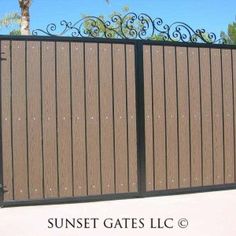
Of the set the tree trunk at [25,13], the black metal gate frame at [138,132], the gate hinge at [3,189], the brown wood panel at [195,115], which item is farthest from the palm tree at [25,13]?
the gate hinge at [3,189]

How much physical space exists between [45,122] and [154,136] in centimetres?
137

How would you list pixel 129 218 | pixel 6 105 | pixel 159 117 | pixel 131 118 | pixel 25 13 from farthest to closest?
1. pixel 25 13
2. pixel 159 117
3. pixel 131 118
4. pixel 6 105
5. pixel 129 218

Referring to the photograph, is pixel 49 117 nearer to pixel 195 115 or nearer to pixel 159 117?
pixel 159 117

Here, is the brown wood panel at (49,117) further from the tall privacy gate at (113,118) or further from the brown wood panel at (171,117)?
the brown wood panel at (171,117)

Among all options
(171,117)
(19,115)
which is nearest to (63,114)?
(19,115)

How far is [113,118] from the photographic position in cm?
619

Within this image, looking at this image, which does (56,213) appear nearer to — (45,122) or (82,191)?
(82,191)

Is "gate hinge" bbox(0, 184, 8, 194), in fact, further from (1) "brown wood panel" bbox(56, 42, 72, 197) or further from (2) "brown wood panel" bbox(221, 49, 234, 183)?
(2) "brown wood panel" bbox(221, 49, 234, 183)

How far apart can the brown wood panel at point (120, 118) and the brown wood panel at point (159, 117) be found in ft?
1.31

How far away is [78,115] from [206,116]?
1723 mm

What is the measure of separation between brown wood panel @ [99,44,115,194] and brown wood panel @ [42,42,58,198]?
58cm

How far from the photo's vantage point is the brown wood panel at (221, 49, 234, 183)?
676cm

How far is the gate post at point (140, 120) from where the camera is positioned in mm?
6266

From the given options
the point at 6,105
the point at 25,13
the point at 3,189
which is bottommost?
the point at 3,189
